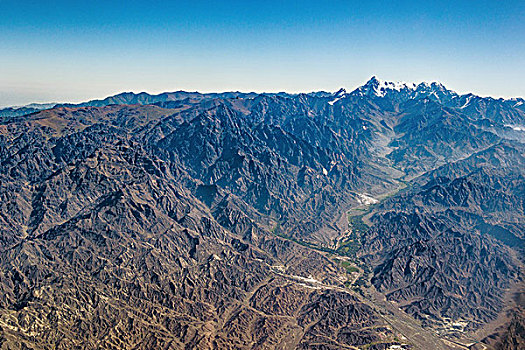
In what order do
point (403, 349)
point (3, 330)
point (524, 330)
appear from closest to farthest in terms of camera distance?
point (524, 330), point (3, 330), point (403, 349)

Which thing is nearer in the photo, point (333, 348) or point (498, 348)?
point (498, 348)

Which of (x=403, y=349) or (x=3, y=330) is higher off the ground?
(x=3, y=330)

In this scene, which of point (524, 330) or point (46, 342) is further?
point (46, 342)

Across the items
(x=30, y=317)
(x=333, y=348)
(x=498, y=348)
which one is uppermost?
(x=498, y=348)

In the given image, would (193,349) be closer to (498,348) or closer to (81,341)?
(81,341)

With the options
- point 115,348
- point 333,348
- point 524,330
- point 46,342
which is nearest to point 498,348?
point 524,330

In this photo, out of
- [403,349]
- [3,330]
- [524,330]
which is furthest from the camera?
[403,349]

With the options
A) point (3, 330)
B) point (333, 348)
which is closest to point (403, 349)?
point (333, 348)

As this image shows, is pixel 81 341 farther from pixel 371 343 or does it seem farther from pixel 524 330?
pixel 524 330
